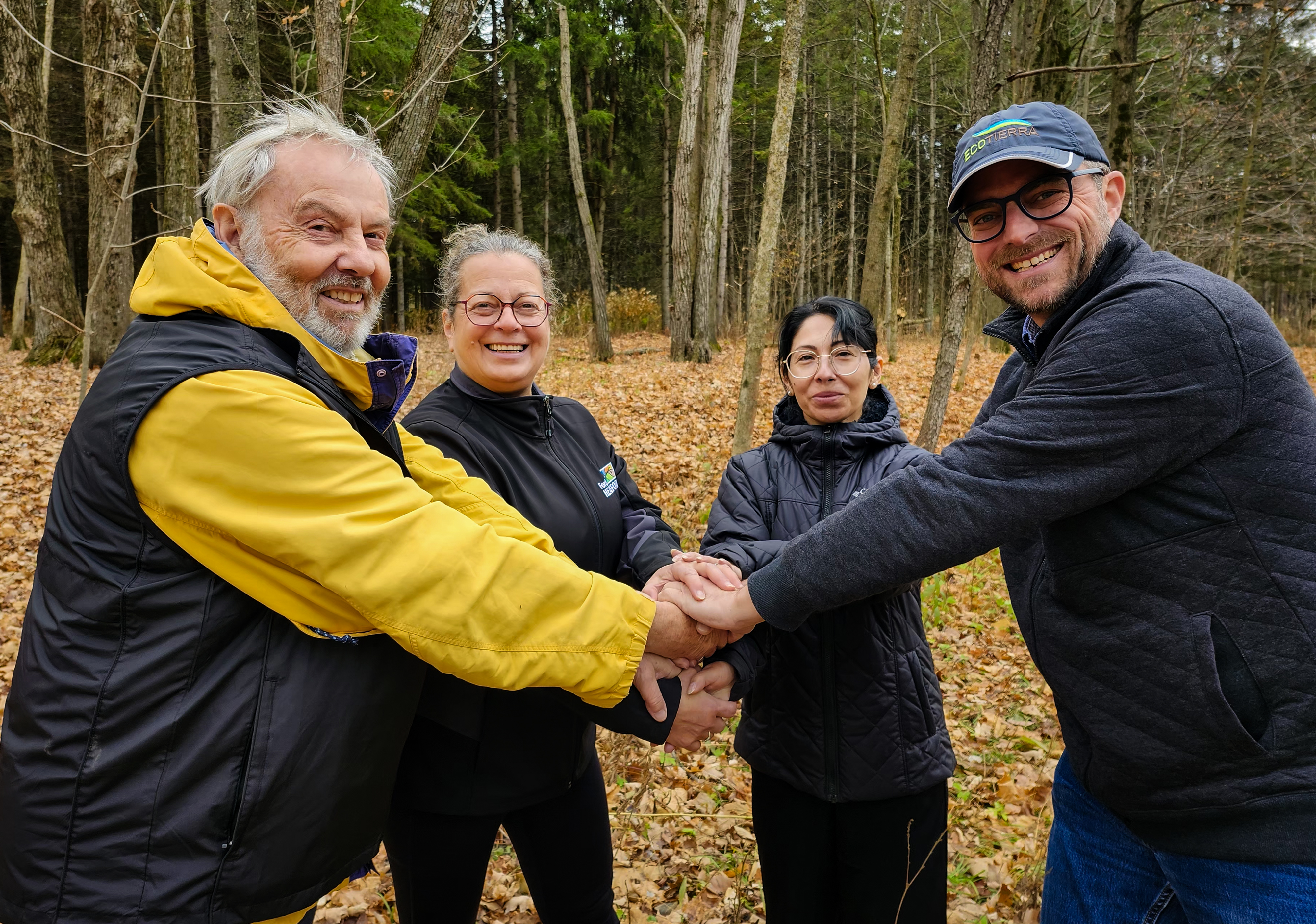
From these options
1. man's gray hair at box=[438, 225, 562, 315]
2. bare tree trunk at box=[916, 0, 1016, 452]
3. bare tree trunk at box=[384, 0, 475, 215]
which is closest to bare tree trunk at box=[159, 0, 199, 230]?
bare tree trunk at box=[384, 0, 475, 215]

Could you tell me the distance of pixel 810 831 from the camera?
2.52 m

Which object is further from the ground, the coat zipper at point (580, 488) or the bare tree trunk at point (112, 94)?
the bare tree trunk at point (112, 94)

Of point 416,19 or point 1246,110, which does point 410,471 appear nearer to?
point 416,19

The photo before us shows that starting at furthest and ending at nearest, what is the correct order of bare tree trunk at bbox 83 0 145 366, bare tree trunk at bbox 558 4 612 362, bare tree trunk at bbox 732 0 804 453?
bare tree trunk at bbox 558 4 612 362, bare tree trunk at bbox 732 0 804 453, bare tree trunk at bbox 83 0 145 366

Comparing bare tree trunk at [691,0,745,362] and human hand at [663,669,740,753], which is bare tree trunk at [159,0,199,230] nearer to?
bare tree trunk at [691,0,745,362]

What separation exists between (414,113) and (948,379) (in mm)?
6683

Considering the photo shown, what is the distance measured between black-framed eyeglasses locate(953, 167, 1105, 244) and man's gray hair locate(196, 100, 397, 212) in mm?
1809

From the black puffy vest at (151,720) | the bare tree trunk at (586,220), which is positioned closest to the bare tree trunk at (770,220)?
the black puffy vest at (151,720)

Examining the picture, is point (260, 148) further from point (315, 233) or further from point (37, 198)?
point (37, 198)

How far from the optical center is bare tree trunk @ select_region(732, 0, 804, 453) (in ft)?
24.1

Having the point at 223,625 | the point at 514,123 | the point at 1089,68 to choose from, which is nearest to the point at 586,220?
the point at 514,123

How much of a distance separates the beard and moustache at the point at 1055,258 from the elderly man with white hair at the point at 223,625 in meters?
1.54

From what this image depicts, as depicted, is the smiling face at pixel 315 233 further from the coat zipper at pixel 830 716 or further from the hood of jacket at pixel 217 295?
the coat zipper at pixel 830 716

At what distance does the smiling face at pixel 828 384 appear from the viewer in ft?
9.12
